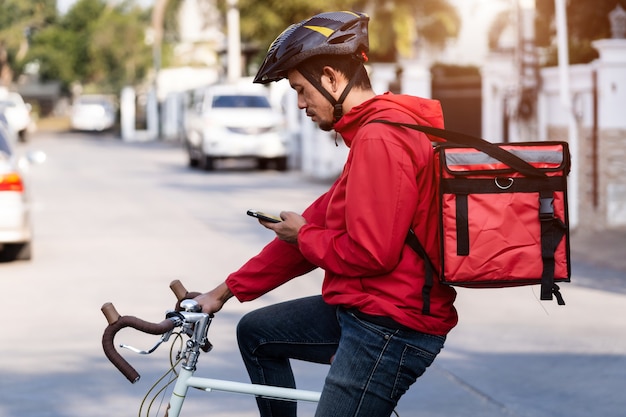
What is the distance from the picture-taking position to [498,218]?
3381 millimetres

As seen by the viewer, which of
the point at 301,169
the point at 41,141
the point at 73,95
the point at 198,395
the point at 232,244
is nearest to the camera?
the point at 198,395

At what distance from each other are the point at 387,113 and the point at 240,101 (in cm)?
2710

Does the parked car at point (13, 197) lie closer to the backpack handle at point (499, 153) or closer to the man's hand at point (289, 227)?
the man's hand at point (289, 227)

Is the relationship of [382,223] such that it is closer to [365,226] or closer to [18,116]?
[365,226]

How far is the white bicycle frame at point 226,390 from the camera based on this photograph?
3.68 metres

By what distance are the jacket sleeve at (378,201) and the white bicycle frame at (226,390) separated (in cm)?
49

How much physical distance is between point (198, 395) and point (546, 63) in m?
13.6

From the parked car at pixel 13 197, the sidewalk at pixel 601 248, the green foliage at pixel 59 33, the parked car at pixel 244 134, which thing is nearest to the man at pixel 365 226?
the sidewalk at pixel 601 248

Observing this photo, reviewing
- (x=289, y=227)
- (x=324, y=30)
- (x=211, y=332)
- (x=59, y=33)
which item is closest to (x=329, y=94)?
(x=324, y=30)

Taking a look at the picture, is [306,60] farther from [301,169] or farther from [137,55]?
[137,55]

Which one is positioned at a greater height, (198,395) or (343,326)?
(343,326)

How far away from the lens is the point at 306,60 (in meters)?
3.52

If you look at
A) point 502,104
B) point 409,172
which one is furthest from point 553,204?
point 502,104

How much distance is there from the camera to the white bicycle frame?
3.68 m
